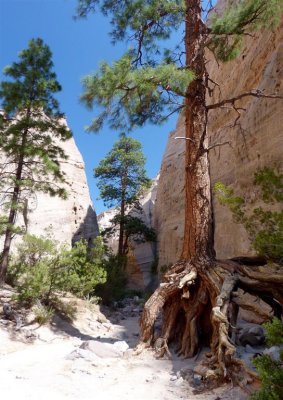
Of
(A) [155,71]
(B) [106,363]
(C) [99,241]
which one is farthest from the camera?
(C) [99,241]

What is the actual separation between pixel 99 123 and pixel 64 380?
5679 millimetres

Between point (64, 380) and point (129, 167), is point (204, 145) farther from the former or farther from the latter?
point (129, 167)

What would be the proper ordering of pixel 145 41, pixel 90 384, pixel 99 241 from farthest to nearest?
pixel 99 241 < pixel 145 41 < pixel 90 384

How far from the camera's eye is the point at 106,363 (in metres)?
6.07

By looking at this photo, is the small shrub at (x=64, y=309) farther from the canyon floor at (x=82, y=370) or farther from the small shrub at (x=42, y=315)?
the canyon floor at (x=82, y=370)

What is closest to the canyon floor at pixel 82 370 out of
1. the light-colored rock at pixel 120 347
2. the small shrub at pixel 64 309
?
the light-colored rock at pixel 120 347

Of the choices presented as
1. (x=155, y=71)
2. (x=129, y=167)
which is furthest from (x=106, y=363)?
(x=129, y=167)

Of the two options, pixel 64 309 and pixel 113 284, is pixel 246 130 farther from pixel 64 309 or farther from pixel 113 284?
pixel 113 284

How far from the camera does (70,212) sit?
20688 millimetres

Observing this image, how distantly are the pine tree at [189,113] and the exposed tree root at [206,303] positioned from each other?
0.06ft

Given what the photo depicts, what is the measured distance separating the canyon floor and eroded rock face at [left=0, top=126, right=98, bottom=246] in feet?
32.4

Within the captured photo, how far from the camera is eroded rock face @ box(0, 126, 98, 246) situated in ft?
63.2

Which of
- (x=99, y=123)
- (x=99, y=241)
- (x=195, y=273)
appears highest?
(x=99, y=123)

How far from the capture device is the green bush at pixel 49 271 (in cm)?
972
